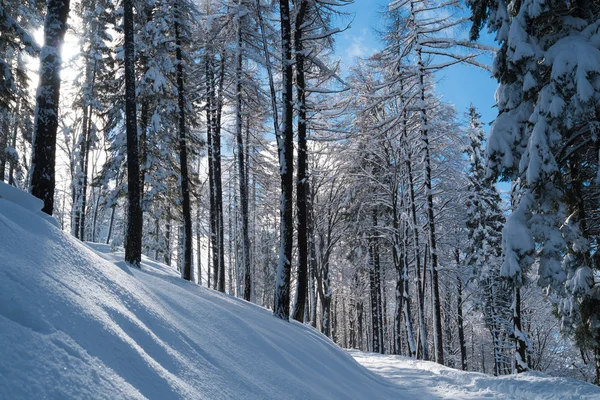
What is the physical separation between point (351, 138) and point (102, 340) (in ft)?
41.2

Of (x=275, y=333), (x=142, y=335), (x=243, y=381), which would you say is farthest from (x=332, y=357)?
(x=142, y=335)

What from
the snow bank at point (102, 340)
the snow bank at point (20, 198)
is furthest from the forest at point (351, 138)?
the snow bank at point (102, 340)

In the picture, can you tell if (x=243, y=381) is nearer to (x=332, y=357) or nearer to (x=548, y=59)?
(x=332, y=357)

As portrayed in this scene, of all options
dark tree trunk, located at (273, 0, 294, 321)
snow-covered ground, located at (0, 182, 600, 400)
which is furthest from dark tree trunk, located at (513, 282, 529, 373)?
dark tree trunk, located at (273, 0, 294, 321)

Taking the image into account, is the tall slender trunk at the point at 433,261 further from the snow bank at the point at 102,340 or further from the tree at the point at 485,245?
the tree at the point at 485,245

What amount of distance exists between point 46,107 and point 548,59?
383 inches

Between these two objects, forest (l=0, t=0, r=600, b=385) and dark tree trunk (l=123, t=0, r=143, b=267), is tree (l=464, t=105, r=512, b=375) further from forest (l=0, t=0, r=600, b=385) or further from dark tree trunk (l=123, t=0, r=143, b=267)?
dark tree trunk (l=123, t=0, r=143, b=267)

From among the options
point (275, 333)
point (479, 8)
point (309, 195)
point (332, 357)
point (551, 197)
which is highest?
point (479, 8)

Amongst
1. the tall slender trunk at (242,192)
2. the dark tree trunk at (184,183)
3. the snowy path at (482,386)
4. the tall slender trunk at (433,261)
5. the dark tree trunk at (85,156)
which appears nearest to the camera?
the snowy path at (482,386)

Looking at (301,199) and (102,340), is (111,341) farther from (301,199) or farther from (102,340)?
(301,199)

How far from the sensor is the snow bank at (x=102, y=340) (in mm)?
1883

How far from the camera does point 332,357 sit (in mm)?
7457

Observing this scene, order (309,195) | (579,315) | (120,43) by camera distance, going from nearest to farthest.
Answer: (579,315)
(120,43)
(309,195)

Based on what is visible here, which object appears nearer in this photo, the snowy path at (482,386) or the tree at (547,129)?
the snowy path at (482,386)
